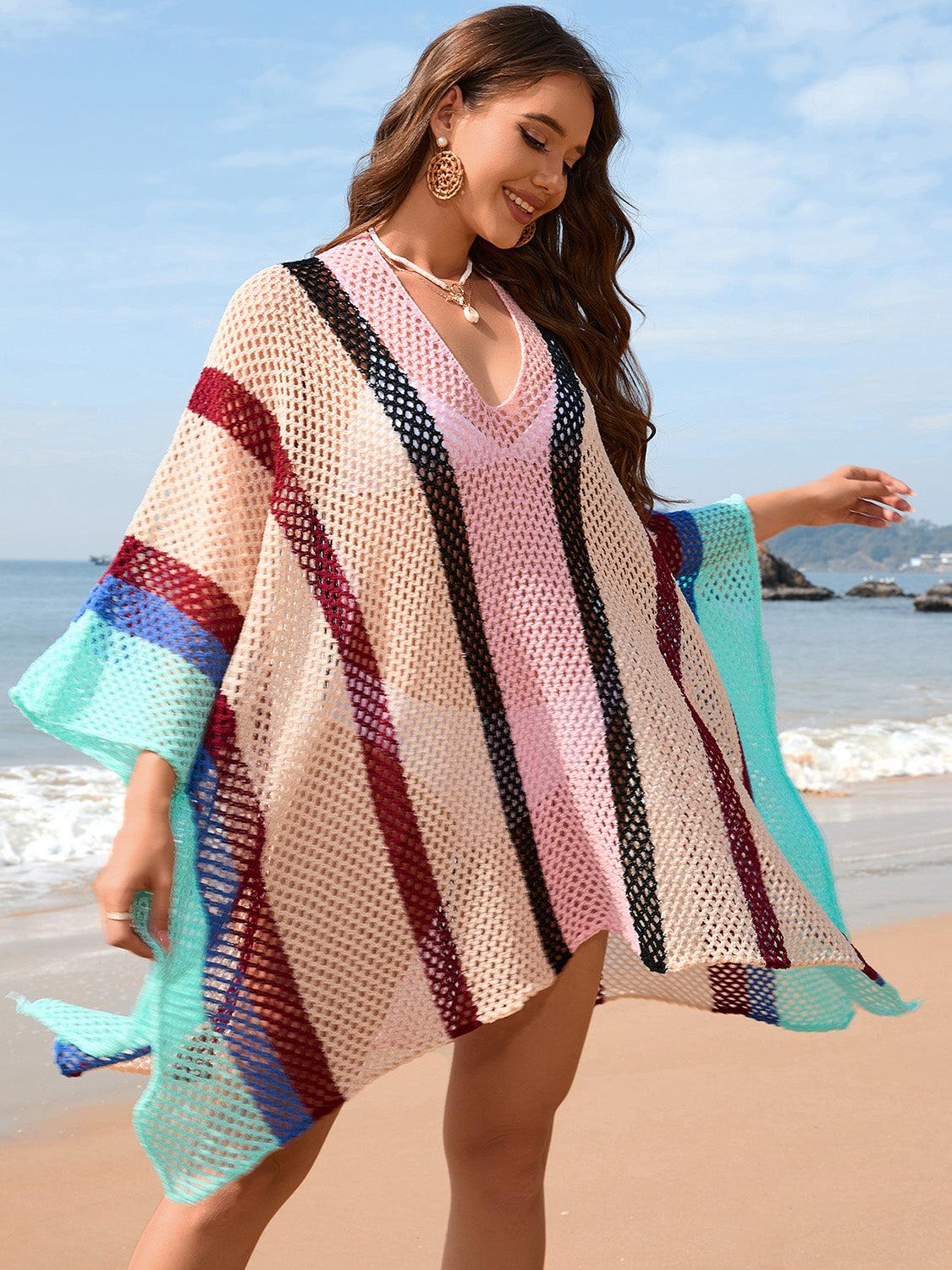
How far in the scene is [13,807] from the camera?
5.87m

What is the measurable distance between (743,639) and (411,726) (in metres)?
→ 0.73

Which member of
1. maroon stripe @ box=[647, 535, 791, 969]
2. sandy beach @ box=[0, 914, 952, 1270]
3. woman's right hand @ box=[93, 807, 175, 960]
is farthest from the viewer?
sandy beach @ box=[0, 914, 952, 1270]

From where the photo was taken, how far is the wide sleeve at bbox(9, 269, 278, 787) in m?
1.32

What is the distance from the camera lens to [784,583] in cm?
4088

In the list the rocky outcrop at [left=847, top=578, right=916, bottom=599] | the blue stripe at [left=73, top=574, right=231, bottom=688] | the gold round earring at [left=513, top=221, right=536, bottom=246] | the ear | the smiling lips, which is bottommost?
the rocky outcrop at [left=847, top=578, right=916, bottom=599]

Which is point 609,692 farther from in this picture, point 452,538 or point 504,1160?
point 504,1160

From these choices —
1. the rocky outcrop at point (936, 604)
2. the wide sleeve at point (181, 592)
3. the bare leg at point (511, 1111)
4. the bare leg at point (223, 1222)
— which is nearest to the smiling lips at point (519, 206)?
the wide sleeve at point (181, 592)

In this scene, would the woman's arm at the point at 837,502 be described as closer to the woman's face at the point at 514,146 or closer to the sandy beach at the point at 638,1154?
the woman's face at the point at 514,146

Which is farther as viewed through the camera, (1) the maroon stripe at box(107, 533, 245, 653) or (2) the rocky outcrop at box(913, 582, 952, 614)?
(2) the rocky outcrop at box(913, 582, 952, 614)

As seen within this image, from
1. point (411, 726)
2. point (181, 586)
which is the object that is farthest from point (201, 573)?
point (411, 726)

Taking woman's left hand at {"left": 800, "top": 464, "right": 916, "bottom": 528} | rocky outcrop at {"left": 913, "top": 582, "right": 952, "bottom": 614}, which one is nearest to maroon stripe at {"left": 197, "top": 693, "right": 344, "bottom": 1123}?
woman's left hand at {"left": 800, "top": 464, "right": 916, "bottom": 528}

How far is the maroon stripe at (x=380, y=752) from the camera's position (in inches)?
55.1

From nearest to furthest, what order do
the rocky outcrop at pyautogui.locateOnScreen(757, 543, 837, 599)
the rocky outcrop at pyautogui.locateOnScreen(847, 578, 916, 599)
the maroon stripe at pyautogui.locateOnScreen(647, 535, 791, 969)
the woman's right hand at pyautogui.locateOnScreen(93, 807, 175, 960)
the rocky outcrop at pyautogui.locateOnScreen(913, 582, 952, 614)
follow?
the woman's right hand at pyautogui.locateOnScreen(93, 807, 175, 960), the maroon stripe at pyautogui.locateOnScreen(647, 535, 791, 969), the rocky outcrop at pyautogui.locateOnScreen(913, 582, 952, 614), the rocky outcrop at pyautogui.locateOnScreen(757, 543, 837, 599), the rocky outcrop at pyautogui.locateOnScreen(847, 578, 916, 599)

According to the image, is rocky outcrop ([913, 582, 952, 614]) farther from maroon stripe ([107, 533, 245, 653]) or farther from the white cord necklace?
maroon stripe ([107, 533, 245, 653])
